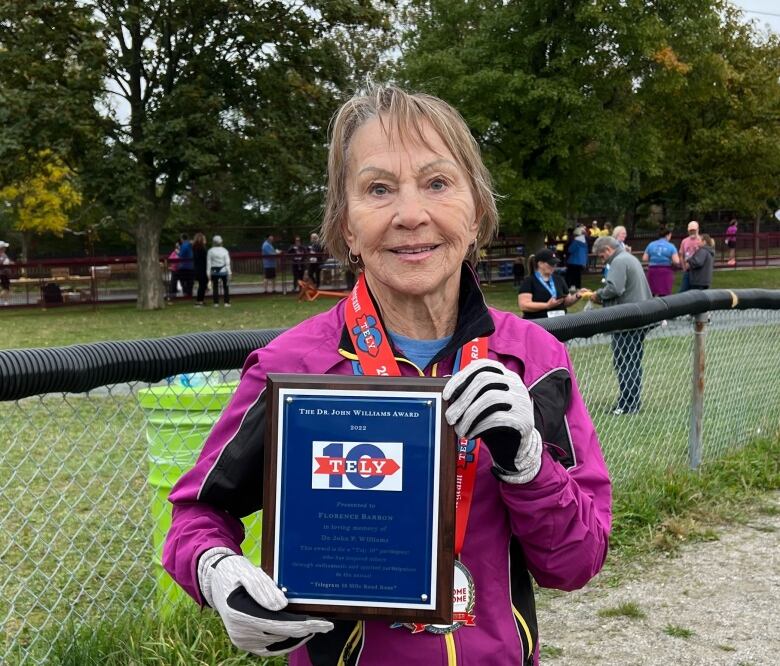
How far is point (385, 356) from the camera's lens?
5.96ft

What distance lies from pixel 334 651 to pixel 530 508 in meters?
0.48

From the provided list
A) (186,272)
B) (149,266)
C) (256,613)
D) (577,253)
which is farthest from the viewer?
(186,272)

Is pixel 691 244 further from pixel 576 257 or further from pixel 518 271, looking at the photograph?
pixel 518 271

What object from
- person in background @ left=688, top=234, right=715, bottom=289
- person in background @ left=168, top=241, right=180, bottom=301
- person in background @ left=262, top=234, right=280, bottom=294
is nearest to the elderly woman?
person in background @ left=688, top=234, right=715, bottom=289

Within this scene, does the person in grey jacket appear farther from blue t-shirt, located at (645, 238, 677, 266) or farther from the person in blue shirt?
the person in blue shirt

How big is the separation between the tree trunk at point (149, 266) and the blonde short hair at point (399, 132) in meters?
24.4

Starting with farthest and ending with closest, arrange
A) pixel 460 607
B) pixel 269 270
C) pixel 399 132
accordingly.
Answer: pixel 269 270 → pixel 399 132 → pixel 460 607

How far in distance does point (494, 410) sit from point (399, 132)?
634 millimetres

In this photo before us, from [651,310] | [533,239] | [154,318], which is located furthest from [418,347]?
[533,239]

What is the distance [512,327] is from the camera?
6.33 ft

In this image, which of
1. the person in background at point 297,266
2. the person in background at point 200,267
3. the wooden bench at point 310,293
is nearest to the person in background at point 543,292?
the wooden bench at point 310,293

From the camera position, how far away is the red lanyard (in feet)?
5.77

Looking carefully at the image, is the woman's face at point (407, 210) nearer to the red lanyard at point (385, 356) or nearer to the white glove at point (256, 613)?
the red lanyard at point (385, 356)

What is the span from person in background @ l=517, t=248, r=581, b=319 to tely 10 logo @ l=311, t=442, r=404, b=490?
342 inches
